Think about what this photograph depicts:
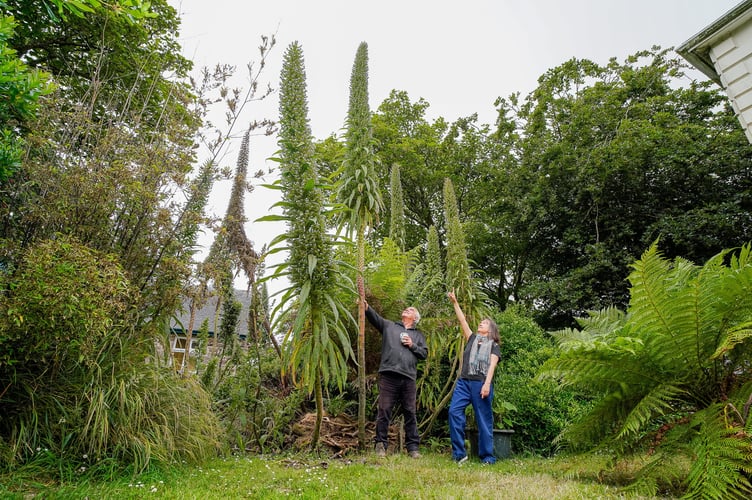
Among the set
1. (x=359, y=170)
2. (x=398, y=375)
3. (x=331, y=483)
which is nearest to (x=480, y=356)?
(x=398, y=375)

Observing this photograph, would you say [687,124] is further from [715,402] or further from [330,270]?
[330,270]

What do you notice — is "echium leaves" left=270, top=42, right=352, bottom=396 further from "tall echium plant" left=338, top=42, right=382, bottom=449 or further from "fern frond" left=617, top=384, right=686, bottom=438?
"fern frond" left=617, top=384, right=686, bottom=438

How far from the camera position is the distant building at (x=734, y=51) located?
16.9 ft

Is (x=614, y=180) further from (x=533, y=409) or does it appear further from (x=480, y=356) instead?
(x=480, y=356)

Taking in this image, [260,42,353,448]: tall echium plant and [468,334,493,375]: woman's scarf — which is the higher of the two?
[260,42,353,448]: tall echium plant

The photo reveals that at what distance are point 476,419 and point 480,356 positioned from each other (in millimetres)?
722

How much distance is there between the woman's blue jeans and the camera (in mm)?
4523

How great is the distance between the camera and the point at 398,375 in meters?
4.77

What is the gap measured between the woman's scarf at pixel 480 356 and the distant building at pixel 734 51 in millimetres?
4147

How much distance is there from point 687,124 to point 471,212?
24.6 feet

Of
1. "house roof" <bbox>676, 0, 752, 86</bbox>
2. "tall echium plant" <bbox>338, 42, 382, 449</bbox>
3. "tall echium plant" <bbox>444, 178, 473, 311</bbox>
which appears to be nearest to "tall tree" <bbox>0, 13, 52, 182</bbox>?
"tall echium plant" <bbox>338, 42, 382, 449</bbox>

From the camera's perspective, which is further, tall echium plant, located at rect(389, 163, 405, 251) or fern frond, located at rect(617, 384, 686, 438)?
tall echium plant, located at rect(389, 163, 405, 251)

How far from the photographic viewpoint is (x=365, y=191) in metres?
5.00

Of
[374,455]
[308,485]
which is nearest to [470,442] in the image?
[374,455]
